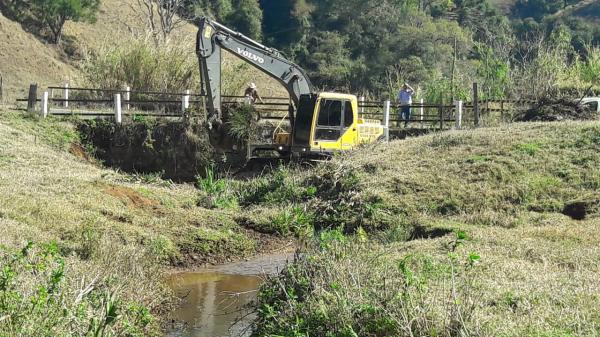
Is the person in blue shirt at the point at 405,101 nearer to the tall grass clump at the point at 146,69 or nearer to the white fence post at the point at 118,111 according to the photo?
the tall grass clump at the point at 146,69

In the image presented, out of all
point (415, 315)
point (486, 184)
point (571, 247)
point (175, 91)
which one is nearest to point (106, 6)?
point (175, 91)

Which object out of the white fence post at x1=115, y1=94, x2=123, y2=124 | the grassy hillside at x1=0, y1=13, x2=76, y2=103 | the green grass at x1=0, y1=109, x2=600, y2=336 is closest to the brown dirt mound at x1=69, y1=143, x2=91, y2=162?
the green grass at x1=0, y1=109, x2=600, y2=336

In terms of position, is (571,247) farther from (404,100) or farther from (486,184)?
(404,100)

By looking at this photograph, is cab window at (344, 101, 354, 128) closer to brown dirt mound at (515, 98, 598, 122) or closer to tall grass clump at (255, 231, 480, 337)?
brown dirt mound at (515, 98, 598, 122)

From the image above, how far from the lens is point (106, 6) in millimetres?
65062

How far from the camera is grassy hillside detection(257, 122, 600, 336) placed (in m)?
8.40

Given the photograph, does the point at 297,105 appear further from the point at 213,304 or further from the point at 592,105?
the point at 213,304

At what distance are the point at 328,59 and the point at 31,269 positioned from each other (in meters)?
55.1

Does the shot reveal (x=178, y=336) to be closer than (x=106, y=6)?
Yes

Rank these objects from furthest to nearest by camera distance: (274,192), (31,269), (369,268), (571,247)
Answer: (274,192), (571,247), (369,268), (31,269)

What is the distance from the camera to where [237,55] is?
25.9 m

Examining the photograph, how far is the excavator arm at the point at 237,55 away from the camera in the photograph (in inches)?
1005

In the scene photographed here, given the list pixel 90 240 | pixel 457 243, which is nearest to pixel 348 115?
pixel 90 240

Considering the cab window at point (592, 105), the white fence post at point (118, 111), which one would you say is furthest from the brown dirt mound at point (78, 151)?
the cab window at point (592, 105)
